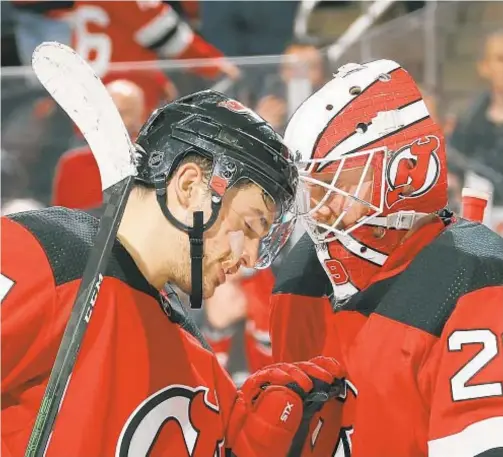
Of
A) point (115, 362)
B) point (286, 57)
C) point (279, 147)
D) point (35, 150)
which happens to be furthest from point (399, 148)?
point (35, 150)

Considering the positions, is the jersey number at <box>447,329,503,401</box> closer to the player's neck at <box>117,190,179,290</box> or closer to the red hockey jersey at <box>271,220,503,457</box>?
the red hockey jersey at <box>271,220,503,457</box>

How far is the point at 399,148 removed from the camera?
1.23 meters

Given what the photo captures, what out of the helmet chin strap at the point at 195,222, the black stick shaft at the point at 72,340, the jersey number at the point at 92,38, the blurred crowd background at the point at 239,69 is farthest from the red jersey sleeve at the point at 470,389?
the jersey number at the point at 92,38

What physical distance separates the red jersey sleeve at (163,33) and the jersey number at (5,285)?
6.39 feet

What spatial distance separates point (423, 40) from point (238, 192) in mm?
1824

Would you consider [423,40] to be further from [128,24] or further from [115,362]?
[115,362]

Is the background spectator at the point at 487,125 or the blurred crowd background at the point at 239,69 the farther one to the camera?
the background spectator at the point at 487,125

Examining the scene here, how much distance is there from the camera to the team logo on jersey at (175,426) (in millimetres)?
1080

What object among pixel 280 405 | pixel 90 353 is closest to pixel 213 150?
pixel 90 353

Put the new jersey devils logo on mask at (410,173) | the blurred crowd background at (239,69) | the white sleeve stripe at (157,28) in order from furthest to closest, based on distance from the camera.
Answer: the white sleeve stripe at (157,28), the blurred crowd background at (239,69), the new jersey devils logo on mask at (410,173)

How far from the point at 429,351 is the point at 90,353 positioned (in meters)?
0.39

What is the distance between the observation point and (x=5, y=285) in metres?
0.97

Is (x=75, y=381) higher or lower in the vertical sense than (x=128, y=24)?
lower

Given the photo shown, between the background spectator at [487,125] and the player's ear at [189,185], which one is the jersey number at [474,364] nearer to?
the player's ear at [189,185]
